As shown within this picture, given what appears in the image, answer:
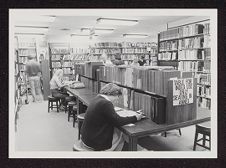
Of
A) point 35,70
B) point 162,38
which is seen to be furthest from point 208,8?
point 35,70

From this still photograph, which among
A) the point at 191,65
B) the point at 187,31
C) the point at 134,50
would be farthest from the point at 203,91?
the point at 134,50

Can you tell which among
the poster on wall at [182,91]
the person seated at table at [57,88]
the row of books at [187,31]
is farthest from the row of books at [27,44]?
the poster on wall at [182,91]

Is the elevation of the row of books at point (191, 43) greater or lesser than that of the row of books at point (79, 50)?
lesser

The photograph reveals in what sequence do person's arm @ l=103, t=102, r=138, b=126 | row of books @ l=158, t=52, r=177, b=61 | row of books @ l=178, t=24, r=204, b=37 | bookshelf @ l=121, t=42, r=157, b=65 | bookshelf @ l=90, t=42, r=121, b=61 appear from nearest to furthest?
1. person's arm @ l=103, t=102, r=138, b=126
2. row of books @ l=178, t=24, r=204, b=37
3. row of books @ l=158, t=52, r=177, b=61
4. bookshelf @ l=90, t=42, r=121, b=61
5. bookshelf @ l=121, t=42, r=157, b=65

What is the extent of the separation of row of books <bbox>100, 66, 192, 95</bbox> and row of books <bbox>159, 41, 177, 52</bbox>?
3080 millimetres

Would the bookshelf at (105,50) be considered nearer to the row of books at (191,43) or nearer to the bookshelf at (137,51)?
the bookshelf at (137,51)

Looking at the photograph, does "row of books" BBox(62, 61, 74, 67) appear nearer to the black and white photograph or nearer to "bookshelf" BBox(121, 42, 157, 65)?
"bookshelf" BBox(121, 42, 157, 65)

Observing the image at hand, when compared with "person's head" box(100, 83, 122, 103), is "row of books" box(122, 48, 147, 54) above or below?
above

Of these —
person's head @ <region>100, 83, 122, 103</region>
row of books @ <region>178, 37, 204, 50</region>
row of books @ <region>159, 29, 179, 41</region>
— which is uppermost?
row of books @ <region>159, 29, 179, 41</region>

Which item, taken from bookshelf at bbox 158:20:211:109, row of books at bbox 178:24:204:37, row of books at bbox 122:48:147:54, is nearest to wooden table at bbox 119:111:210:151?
bookshelf at bbox 158:20:211:109

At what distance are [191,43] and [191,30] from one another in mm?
295

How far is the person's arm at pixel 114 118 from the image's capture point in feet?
8.23

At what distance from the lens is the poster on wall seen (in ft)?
8.54

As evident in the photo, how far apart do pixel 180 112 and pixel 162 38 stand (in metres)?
4.57
